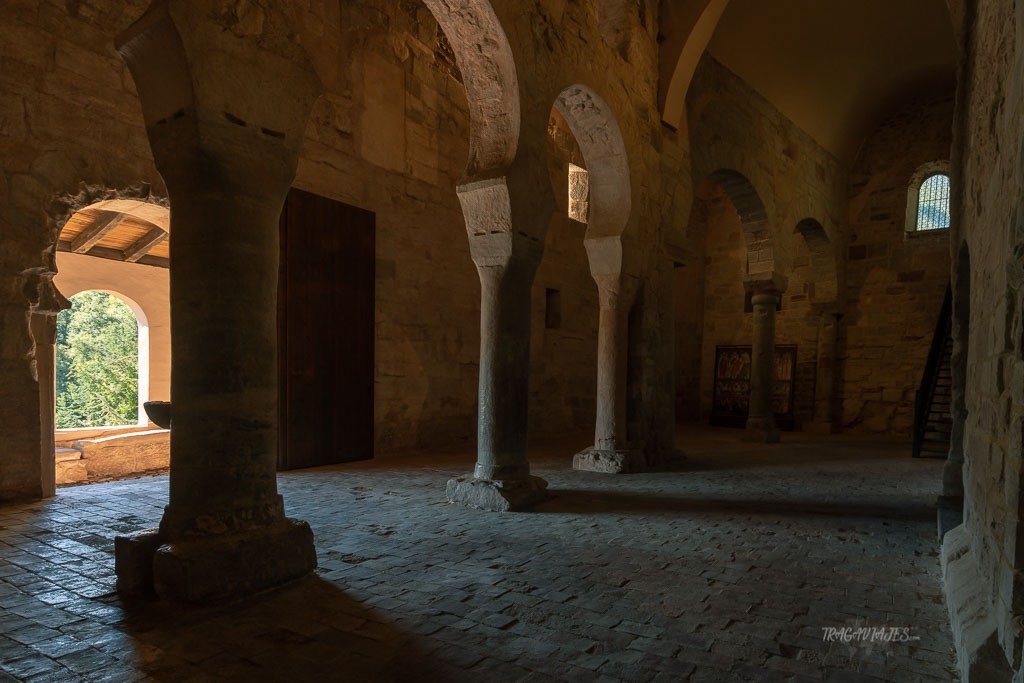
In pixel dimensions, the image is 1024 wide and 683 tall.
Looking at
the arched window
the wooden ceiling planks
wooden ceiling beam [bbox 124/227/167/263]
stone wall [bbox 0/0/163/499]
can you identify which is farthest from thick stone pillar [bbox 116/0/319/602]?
the arched window

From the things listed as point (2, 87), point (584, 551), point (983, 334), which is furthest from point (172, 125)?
point (983, 334)

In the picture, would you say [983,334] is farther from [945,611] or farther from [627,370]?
[627,370]

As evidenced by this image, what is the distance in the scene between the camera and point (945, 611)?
2814 mm

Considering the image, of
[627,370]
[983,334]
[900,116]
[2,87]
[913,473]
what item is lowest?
[913,473]

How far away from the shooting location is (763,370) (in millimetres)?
10406

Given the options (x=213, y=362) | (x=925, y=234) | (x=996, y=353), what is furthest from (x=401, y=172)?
(x=925, y=234)

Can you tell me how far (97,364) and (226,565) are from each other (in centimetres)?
2313

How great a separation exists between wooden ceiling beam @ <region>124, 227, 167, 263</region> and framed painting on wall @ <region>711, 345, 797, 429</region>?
37.3 feet

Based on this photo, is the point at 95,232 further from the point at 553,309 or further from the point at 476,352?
the point at 553,309

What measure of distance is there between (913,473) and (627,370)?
3.52 m

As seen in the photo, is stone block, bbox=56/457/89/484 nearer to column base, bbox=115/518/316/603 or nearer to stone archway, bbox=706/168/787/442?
column base, bbox=115/518/316/603

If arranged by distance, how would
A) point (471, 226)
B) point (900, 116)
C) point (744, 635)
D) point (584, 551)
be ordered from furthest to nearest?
1. point (900, 116)
2. point (471, 226)
3. point (584, 551)
4. point (744, 635)

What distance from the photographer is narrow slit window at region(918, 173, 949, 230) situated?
1220 centimetres

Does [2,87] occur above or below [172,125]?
above
